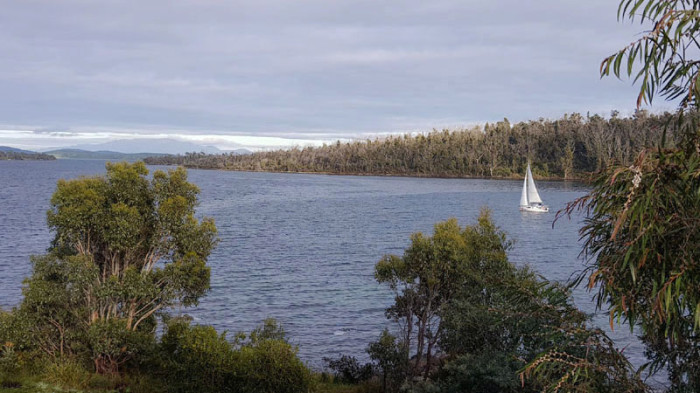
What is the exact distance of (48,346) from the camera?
700 inches

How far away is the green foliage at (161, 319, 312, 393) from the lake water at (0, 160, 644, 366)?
26.2ft

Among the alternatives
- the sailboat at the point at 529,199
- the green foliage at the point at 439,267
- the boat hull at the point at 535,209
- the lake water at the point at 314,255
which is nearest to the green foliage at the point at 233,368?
the green foliage at the point at 439,267

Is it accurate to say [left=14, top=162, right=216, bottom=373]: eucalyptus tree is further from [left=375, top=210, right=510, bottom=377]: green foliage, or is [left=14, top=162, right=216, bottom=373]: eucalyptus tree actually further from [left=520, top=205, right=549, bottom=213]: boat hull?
[left=520, top=205, right=549, bottom=213]: boat hull

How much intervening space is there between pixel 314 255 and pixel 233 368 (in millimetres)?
29182

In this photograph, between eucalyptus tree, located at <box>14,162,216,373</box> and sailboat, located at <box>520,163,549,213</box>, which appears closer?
eucalyptus tree, located at <box>14,162,216,373</box>

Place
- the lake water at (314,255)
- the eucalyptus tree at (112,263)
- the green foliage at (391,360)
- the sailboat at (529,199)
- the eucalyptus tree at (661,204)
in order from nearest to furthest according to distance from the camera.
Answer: the eucalyptus tree at (661,204)
the eucalyptus tree at (112,263)
the green foliage at (391,360)
the lake water at (314,255)
the sailboat at (529,199)

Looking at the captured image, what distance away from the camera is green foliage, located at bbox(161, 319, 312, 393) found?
597 inches

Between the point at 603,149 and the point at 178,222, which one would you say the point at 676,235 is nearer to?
the point at 178,222

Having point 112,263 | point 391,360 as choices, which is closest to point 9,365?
point 112,263

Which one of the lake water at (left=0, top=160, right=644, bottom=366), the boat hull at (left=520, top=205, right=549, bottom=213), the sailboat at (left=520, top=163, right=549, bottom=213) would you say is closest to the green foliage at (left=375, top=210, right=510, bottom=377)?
the lake water at (left=0, top=160, right=644, bottom=366)

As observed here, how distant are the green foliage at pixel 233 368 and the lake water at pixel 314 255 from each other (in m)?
8.00

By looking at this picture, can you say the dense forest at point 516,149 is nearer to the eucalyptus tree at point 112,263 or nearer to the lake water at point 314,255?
the lake water at point 314,255

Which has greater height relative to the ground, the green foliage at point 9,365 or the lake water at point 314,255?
the green foliage at point 9,365

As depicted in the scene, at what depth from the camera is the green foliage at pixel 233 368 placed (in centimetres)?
1516
